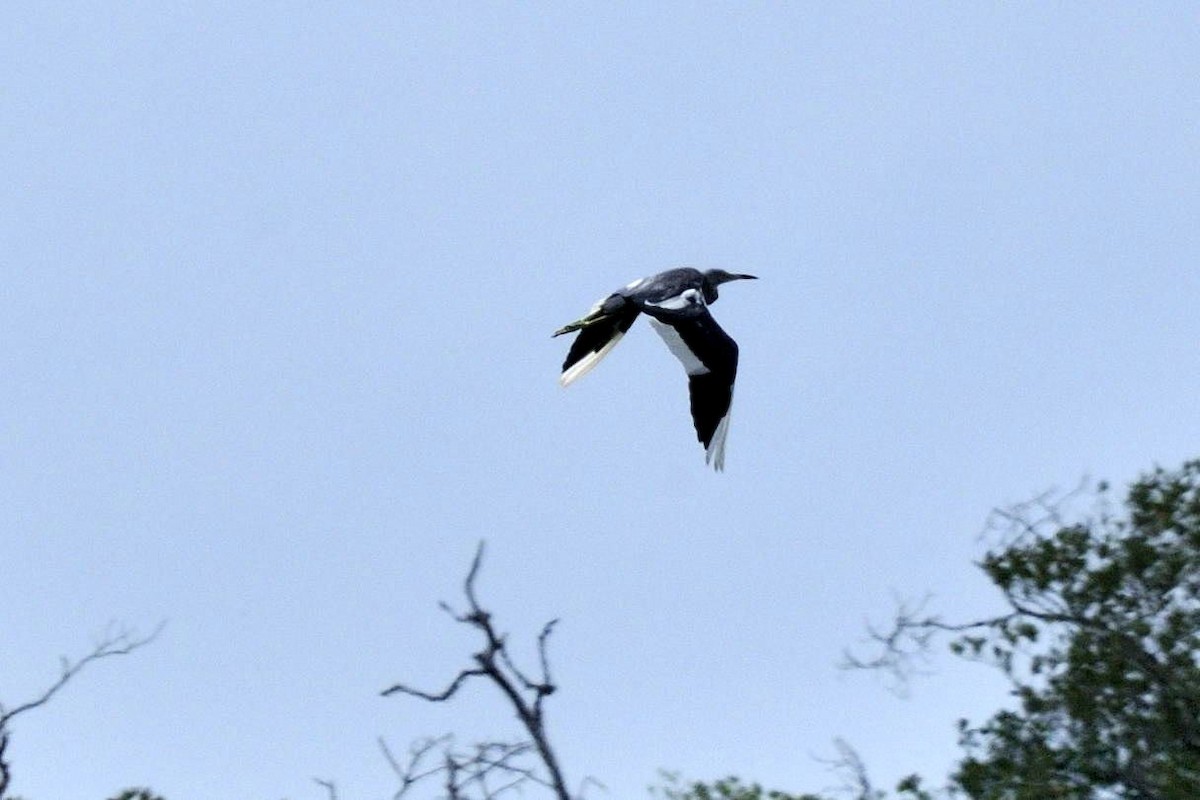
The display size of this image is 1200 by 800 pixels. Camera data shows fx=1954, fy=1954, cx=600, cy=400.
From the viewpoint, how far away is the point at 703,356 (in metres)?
14.0

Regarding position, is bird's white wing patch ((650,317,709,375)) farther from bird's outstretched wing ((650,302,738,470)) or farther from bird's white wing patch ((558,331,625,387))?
bird's white wing patch ((558,331,625,387))

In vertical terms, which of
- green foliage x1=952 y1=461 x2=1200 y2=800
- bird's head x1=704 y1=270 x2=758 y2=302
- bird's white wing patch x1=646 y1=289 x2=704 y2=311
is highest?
bird's head x1=704 y1=270 x2=758 y2=302

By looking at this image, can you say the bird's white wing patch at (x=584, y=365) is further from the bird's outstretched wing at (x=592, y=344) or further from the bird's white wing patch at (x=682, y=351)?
the bird's white wing patch at (x=682, y=351)

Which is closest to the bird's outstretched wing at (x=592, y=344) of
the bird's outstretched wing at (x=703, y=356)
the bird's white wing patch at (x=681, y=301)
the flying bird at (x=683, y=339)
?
the flying bird at (x=683, y=339)

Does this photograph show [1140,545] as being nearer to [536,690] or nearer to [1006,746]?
[1006,746]

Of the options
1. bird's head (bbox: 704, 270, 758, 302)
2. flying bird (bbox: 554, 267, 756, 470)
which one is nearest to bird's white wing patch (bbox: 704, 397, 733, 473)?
flying bird (bbox: 554, 267, 756, 470)

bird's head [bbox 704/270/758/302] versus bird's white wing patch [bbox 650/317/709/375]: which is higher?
bird's head [bbox 704/270/758/302]

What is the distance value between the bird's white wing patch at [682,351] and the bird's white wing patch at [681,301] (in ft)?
0.43

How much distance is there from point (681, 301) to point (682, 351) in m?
0.39

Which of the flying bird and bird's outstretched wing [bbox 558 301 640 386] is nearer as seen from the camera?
the flying bird

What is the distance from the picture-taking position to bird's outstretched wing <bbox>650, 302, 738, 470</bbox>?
45.6 ft

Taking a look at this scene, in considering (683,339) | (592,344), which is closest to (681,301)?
(683,339)

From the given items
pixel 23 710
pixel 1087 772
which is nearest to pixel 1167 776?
pixel 1087 772

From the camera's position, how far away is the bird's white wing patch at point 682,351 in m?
14.0
